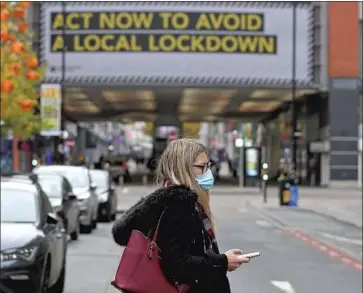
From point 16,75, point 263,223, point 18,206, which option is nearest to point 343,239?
point 263,223

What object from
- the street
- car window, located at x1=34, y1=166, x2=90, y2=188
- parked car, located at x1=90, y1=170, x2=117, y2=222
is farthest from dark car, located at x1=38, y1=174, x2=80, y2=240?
parked car, located at x1=90, y1=170, x2=117, y2=222

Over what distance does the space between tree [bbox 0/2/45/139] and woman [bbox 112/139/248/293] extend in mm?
22781

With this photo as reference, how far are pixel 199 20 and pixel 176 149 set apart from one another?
46.9 m

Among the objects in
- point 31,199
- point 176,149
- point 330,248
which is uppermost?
point 176,149

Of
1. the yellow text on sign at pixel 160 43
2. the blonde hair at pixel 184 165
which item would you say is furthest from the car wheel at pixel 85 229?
the yellow text on sign at pixel 160 43

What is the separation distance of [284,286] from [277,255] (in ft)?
13.5

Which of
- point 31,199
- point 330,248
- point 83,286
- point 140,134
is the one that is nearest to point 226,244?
point 330,248

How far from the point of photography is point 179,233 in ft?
12.3

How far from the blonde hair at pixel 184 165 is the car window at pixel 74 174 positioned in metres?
17.0

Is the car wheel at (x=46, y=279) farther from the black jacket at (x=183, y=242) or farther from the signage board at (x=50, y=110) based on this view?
the signage board at (x=50, y=110)

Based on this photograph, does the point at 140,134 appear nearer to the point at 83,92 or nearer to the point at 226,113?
the point at 226,113

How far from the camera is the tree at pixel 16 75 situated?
1083 inches

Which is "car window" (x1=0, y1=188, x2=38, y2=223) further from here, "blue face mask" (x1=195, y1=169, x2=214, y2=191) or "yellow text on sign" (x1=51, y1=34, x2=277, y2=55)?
"yellow text on sign" (x1=51, y1=34, x2=277, y2=55)

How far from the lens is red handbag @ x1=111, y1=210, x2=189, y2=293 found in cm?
375
